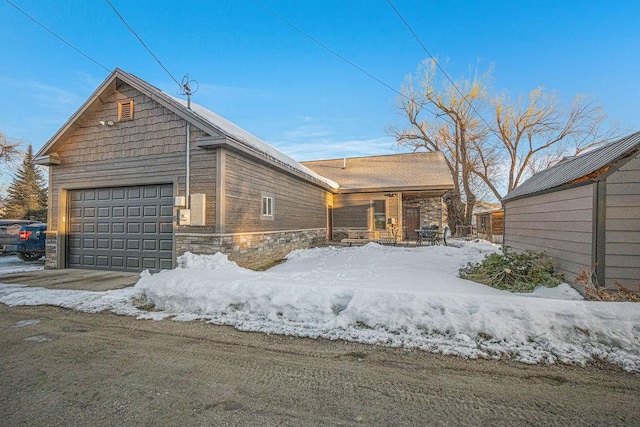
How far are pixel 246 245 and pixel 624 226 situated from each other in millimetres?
7482

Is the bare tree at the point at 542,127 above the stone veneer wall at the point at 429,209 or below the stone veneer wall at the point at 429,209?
above

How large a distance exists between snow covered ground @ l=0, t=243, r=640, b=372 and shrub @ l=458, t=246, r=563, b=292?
33 centimetres

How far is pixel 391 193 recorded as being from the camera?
15133 mm

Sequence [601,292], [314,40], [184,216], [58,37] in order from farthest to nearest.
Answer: [314,40] < [58,37] < [184,216] < [601,292]

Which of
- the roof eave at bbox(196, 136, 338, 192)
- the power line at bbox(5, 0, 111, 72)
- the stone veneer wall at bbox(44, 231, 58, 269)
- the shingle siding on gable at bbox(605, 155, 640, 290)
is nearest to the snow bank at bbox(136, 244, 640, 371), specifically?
the shingle siding on gable at bbox(605, 155, 640, 290)

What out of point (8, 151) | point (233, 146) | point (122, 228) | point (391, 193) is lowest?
point (122, 228)

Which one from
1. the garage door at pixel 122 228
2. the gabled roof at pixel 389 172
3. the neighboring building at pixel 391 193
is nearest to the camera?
the garage door at pixel 122 228

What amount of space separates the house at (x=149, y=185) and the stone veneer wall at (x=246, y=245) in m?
0.03

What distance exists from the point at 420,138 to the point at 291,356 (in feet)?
81.0

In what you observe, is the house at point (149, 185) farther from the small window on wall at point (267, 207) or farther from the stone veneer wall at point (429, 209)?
the stone veneer wall at point (429, 209)

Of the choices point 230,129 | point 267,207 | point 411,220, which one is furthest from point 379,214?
point 230,129

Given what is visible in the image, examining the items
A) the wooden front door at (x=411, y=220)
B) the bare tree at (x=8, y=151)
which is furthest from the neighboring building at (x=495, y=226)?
the bare tree at (x=8, y=151)

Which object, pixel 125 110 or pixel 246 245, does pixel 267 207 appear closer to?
pixel 246 245

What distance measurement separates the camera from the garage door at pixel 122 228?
791cm
